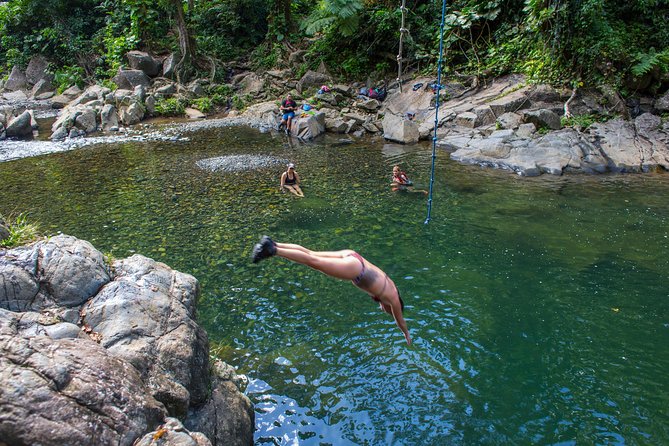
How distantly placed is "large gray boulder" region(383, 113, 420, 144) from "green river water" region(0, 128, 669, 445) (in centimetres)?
460

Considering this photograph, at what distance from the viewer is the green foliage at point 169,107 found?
27.5 meters

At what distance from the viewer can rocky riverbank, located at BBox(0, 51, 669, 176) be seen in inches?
664

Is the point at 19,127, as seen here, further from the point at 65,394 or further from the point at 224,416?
the point at 65,394

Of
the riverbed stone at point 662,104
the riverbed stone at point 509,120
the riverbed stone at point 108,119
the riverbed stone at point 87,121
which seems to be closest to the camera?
the riverbed stone at point 662,104

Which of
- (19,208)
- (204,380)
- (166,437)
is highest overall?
(166,437)

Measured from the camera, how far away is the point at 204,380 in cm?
539

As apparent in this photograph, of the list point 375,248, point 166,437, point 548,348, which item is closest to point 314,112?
point 375,248

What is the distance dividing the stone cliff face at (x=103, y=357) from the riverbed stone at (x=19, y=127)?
22.3 metres

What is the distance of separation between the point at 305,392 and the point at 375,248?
15.7 feet

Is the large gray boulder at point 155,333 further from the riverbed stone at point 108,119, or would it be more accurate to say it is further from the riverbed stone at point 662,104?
the riverbed stone at point 108,119

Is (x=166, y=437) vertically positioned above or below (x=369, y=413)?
above

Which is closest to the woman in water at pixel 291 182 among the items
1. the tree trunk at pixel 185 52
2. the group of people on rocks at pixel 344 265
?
the group of people on rocks at pixel 344 265

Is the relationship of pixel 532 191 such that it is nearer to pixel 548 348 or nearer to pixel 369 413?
pixel 548 348

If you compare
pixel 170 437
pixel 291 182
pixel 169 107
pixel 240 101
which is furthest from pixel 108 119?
pixel 170 437
